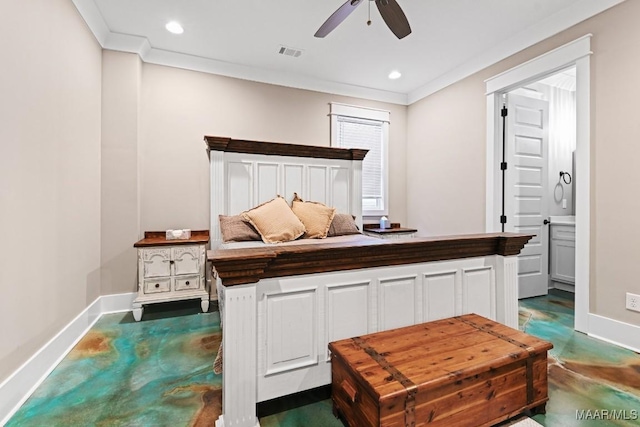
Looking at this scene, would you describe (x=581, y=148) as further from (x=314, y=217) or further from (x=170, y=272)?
(x=170, y=272)

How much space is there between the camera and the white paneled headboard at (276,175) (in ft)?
9.99

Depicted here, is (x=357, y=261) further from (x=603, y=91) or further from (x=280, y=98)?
(x=280, y=98)

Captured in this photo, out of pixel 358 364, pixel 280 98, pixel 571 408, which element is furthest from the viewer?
Answer: pixel 280 98

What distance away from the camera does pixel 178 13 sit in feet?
9.34

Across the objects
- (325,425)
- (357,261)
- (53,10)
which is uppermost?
(53,10)

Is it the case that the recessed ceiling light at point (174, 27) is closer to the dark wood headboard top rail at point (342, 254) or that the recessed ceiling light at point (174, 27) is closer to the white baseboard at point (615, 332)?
the dark wood headboard top rail at point (342, 254)

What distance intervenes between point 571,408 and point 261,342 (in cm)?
177

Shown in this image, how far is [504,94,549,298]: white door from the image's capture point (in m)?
3.61

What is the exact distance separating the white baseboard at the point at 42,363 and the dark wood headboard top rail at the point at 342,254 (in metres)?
1.50

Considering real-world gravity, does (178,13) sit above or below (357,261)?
above

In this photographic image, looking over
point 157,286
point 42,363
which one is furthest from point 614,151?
point 42,363

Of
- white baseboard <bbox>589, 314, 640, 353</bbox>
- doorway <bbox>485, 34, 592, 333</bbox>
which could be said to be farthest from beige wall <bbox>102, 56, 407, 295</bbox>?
white baseboard <bbox>589, 314, 640, 353</bbox>

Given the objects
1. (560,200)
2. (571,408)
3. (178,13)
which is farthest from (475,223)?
(178,13)

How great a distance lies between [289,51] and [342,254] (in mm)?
2981
